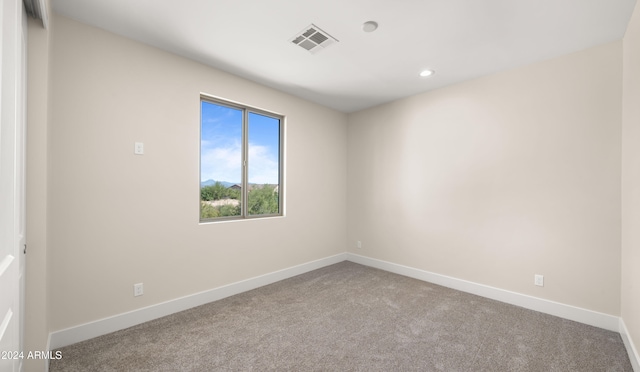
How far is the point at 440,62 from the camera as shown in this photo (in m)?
2.82

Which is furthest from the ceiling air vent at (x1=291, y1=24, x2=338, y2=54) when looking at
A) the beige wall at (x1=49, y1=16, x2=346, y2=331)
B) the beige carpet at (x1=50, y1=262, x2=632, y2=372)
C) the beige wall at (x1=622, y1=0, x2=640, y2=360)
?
the beige carpet at (x1=50, y1=262, x2=632, y2=372)

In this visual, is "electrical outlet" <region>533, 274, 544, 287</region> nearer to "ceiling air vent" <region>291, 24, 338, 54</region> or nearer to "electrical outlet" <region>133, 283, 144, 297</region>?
"ceiling air vent" <region>291, 24, 338, 54</region>

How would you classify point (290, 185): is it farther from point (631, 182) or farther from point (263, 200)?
point (631, 182)

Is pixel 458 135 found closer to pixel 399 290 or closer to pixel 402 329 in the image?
pixel 399 290

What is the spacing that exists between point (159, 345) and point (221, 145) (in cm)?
210

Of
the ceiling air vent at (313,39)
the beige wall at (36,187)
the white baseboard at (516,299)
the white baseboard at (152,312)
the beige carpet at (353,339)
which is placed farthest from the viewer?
the white baseboard at (516,299)

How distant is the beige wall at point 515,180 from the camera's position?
2.43 m

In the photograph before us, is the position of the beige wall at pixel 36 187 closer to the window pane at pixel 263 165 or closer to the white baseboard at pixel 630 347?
the window pane at pixel 263 165

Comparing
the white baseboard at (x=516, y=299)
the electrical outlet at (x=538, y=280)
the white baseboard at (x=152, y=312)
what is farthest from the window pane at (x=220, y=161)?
the electrical outlet at (x=538, y=280)

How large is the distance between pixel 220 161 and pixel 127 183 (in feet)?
3.34

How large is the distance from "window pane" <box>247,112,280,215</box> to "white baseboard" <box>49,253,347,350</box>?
892mm

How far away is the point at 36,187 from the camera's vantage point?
5.48 ft

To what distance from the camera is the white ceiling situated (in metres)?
1.99

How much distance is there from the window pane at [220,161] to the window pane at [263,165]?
0.18 meters
